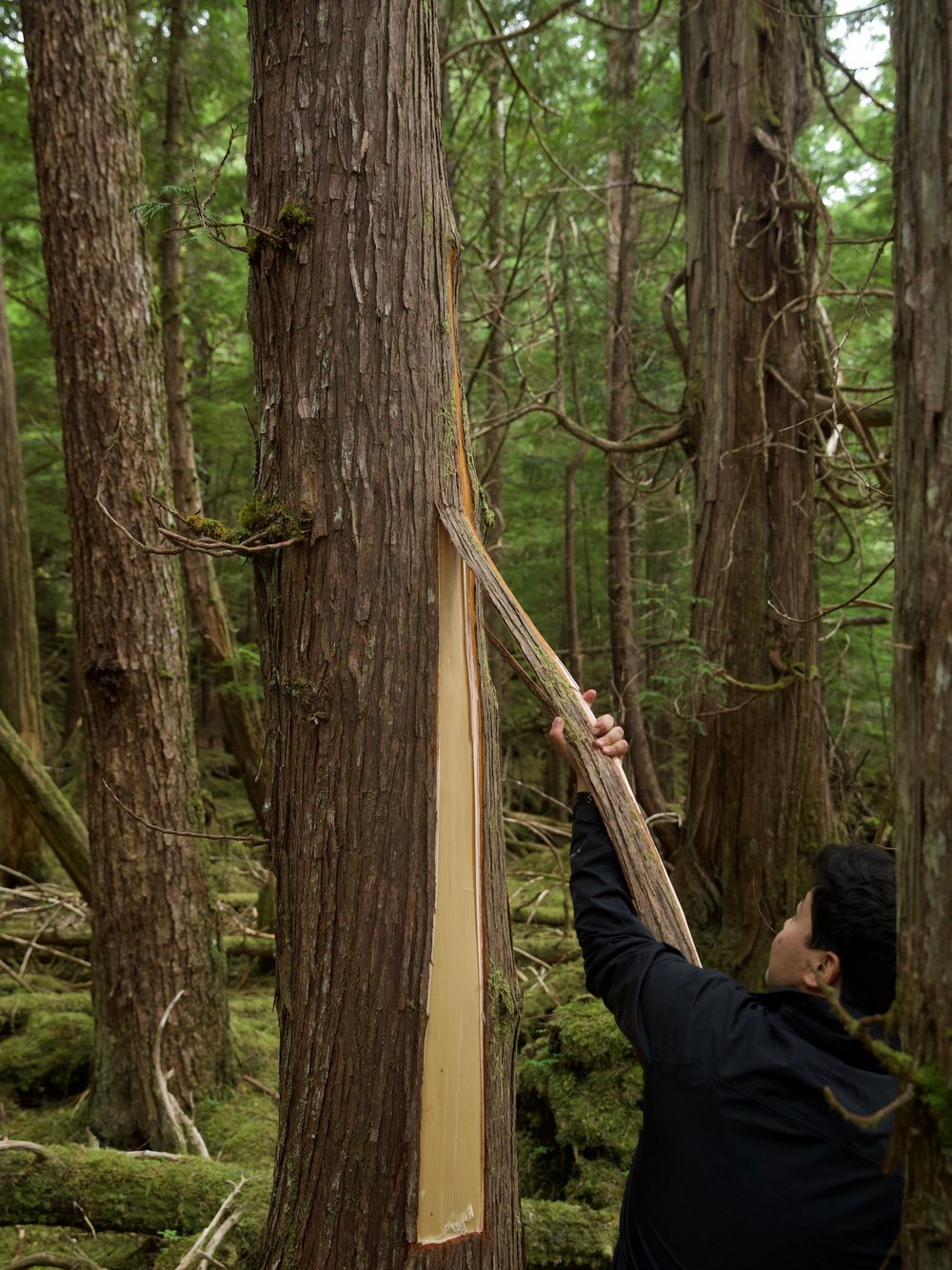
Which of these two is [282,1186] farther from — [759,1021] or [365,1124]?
[759,1021]

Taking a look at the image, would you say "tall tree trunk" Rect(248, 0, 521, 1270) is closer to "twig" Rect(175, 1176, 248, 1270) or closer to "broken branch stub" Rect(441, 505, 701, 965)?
"broken branch stub" Rect(441, 505, 701, 965)

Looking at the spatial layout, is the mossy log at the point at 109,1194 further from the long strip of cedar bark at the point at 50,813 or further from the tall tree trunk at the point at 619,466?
the tall tree trunk at the point at 619,466

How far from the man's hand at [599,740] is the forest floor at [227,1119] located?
2.09 meters

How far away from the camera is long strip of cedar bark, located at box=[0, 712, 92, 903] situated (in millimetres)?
5586

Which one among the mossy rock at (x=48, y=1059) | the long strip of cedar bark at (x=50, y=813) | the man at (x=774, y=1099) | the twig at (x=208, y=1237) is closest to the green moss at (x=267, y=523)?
the man at (x=774, y=1099)

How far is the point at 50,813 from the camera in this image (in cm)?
558

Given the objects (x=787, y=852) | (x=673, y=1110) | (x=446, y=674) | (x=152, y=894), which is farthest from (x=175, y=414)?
(x=673, y=1110)

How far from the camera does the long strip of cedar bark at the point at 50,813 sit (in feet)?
18.3

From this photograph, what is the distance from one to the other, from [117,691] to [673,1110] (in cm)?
360

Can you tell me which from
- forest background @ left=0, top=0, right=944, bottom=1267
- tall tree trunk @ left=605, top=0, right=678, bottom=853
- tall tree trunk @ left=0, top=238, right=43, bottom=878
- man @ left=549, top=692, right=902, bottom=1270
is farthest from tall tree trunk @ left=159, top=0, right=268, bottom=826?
man @ left=549, top=692, right=902, bottom=1270

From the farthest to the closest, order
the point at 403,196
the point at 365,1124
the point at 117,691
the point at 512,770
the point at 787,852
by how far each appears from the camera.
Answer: the point at 512,770, the point at 787,852, the point at 117,691, the point at 403,196, the point at 365,1124

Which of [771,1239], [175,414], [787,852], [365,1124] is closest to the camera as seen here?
[771,1239]

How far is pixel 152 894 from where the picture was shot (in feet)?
15.5

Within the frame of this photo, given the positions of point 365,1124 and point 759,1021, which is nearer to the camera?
point 759,1021
